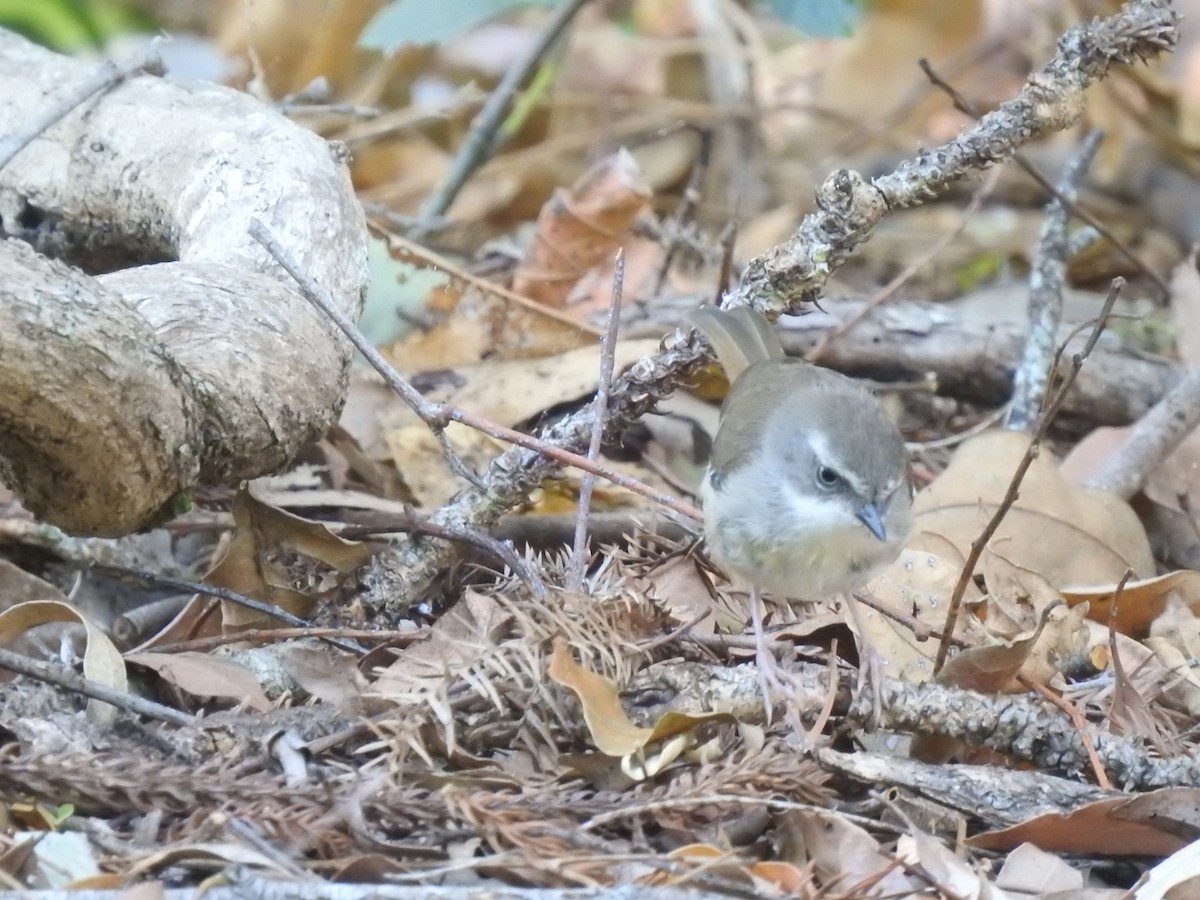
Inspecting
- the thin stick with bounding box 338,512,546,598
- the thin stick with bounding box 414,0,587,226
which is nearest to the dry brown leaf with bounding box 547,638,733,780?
the thin stick with bounding box 338,512,546,598

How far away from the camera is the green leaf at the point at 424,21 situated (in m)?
4.64

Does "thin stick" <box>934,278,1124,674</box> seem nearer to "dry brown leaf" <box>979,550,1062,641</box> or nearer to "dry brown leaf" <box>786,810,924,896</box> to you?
"dry brown leaf" <box>979,550,1062,641</box>

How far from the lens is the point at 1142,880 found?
7.23 ft

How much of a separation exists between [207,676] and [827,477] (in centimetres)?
135

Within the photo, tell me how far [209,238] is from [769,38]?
20.8 feet

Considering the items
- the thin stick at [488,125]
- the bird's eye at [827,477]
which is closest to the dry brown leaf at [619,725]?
the bird's eye at [827,477]

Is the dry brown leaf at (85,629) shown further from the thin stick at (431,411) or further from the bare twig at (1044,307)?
the bare twig at (1044,307)

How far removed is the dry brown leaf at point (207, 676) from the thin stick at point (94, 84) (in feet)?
3.74

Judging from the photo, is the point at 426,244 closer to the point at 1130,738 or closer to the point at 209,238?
the point at 209,238

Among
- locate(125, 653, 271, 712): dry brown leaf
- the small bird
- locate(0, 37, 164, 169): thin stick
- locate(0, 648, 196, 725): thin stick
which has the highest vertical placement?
locate(0, 37, 164, 169): thin stick

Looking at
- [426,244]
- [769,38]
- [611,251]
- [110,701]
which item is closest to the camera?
[110,701]

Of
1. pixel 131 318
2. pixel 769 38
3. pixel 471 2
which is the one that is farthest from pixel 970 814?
pixel 769 38

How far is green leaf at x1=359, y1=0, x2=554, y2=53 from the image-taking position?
4.64 m

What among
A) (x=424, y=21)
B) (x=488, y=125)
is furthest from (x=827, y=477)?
(x=488, y=125)
